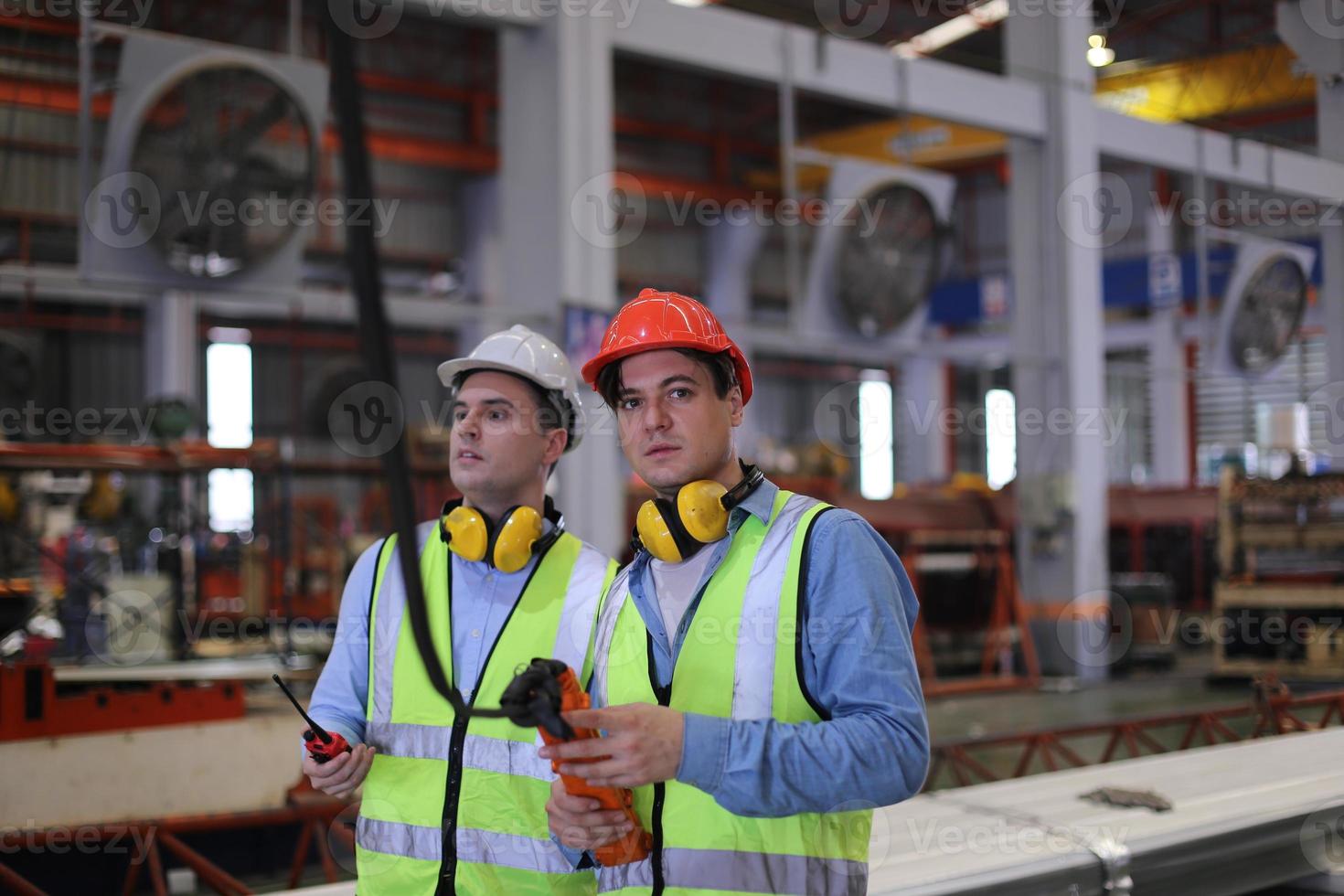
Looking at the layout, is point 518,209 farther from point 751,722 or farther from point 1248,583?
point 751,722

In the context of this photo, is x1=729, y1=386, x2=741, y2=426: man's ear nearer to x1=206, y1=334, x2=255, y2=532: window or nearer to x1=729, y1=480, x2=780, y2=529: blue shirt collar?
x1=729, y1=480, x2=780, y2=529: blue shirt collar

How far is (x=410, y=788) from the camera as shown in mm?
2113

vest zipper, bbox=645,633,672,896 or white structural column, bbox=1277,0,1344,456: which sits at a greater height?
white structural column, bbox=1277,0,1344,456

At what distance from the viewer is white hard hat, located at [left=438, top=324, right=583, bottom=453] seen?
241 cm

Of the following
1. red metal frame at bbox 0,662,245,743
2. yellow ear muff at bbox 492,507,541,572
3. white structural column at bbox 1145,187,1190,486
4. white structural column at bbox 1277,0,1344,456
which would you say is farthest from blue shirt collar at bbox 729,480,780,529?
white structural column at bbox 1145,187,1190,486

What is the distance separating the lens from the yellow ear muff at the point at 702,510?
1.73 metres

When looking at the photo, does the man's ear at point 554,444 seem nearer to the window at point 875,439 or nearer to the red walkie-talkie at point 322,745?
the red walkie-talkie at point 322,745

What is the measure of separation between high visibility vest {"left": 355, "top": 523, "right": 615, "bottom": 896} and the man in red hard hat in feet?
1.01

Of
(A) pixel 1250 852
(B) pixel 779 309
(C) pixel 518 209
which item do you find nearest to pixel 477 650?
(A) pixel 1250 852

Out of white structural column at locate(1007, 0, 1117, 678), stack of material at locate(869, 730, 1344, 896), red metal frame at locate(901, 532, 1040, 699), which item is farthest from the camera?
white structural column at locate(1007, 0, 1117, 678)

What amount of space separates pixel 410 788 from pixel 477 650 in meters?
0.26

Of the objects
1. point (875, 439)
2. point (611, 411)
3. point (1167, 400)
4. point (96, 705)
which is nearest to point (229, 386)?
point (875, 439)

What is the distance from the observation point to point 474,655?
2207 millimetres

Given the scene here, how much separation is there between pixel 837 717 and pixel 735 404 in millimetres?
540
